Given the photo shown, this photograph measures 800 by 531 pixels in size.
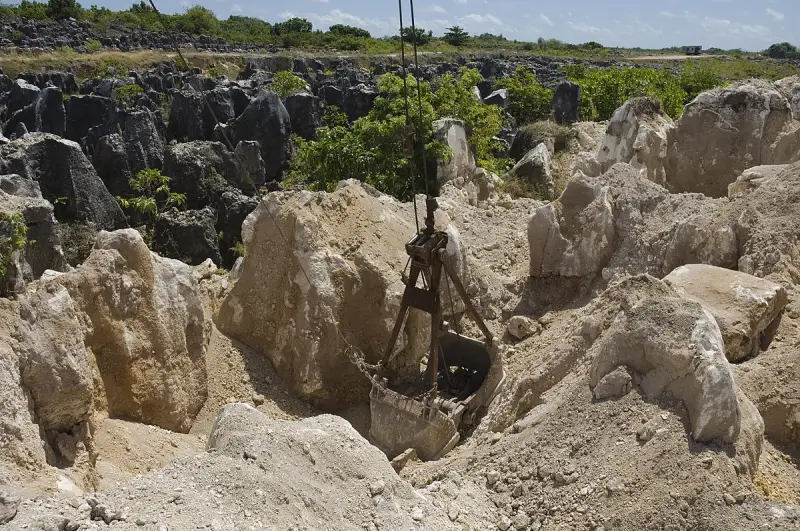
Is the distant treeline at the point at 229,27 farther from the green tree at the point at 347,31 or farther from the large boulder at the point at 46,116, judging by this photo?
the large boulder at the point at 46,116

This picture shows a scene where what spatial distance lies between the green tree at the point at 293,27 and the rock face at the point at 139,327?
66.2 meters

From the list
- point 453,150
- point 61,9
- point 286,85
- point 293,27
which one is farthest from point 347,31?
point 453,150

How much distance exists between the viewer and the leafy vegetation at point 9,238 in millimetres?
5963

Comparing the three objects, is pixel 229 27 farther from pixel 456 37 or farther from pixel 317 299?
pixel 317 299

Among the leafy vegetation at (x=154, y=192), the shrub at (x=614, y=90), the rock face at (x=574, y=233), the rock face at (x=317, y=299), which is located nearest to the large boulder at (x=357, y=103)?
the shrub at (x=614, y=90)

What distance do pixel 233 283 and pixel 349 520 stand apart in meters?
5.20

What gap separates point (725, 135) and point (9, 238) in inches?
488

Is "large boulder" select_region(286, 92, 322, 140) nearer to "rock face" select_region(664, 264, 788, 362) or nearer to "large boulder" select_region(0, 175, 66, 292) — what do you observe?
"large boulder" select_region(0, 175, 66, 292)

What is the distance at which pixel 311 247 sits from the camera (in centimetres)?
861

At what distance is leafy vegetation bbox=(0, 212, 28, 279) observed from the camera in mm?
5963

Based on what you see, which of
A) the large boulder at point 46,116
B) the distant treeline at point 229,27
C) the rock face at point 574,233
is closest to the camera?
the rock face at point 574,233

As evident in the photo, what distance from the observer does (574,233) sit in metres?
9.82

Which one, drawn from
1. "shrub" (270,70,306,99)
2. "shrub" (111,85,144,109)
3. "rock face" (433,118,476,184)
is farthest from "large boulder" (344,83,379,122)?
"rock face" (433,118,476,184)

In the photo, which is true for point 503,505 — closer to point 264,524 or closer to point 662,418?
point 662,418
